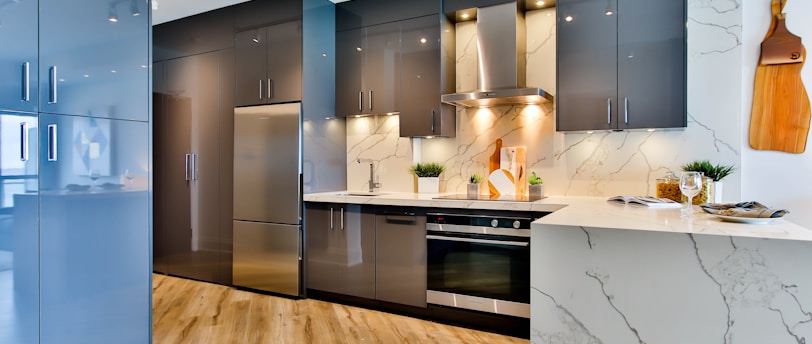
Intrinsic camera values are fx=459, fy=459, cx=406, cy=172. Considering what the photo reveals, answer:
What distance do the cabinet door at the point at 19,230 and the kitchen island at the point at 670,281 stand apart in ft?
7.42

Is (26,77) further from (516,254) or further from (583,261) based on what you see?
(516,254)

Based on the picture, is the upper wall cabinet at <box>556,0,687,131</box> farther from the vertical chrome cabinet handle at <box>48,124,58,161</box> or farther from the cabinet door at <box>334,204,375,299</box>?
the vertical chrome cabinet handle at <box>48,124,58,161</box>

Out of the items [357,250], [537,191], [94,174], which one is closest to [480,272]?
[537,191]

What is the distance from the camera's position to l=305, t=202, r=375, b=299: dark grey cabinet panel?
11.2 ft

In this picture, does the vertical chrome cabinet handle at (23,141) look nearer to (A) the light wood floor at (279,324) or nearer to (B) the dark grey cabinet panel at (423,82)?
(A) the light wood floor at (279,324)

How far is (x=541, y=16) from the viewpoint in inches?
136

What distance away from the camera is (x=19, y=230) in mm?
2102

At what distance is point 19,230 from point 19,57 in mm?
788

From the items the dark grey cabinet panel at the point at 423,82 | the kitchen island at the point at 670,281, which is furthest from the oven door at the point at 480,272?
the kitchen island at the point at 670,281

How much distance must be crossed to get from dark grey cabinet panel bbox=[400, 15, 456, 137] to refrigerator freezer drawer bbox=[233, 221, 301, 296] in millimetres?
1295

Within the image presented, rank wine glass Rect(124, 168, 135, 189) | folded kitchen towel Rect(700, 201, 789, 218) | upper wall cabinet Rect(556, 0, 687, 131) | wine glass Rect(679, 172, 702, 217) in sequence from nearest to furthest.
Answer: folded kitchen towel Rect(700, 201, 789, 218) < wine glass Rect(679, 172, 702, 217) < wine glass Rect(124, 168, 135, 189) < upper wall cabinet Rect(556, 0, 687, 131)

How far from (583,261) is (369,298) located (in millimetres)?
2144

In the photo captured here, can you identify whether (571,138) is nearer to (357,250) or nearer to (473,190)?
(473,190)

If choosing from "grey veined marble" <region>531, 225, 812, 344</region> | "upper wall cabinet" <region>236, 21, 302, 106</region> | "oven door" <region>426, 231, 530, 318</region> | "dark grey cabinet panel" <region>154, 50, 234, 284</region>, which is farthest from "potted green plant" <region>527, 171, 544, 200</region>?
"dark grey cabinet panel" <region>154, 50, 234, 284</region>
